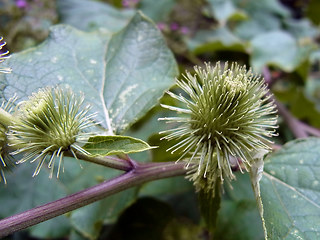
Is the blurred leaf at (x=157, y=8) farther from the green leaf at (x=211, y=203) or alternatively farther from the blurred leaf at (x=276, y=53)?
the green leaf at (x=211, y=203)

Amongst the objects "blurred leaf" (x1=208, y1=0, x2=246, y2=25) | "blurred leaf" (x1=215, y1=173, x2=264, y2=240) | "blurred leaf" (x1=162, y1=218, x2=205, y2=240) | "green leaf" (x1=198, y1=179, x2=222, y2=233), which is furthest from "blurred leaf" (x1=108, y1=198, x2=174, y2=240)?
"blurred leaf" (x1=208, y1=0, x2=246, y2=25)

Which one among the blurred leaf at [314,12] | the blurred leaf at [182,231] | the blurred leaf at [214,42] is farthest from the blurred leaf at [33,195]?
the blurred leaf at [314,12]

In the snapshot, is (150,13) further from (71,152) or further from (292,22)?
(71,152)

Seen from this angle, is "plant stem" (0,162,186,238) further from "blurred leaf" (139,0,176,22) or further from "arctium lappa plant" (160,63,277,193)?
"blurred leaf" (139,0,176,22)

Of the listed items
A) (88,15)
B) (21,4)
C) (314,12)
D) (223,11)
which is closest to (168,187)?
(88,15)

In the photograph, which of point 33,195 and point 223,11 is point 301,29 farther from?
point 33,195
